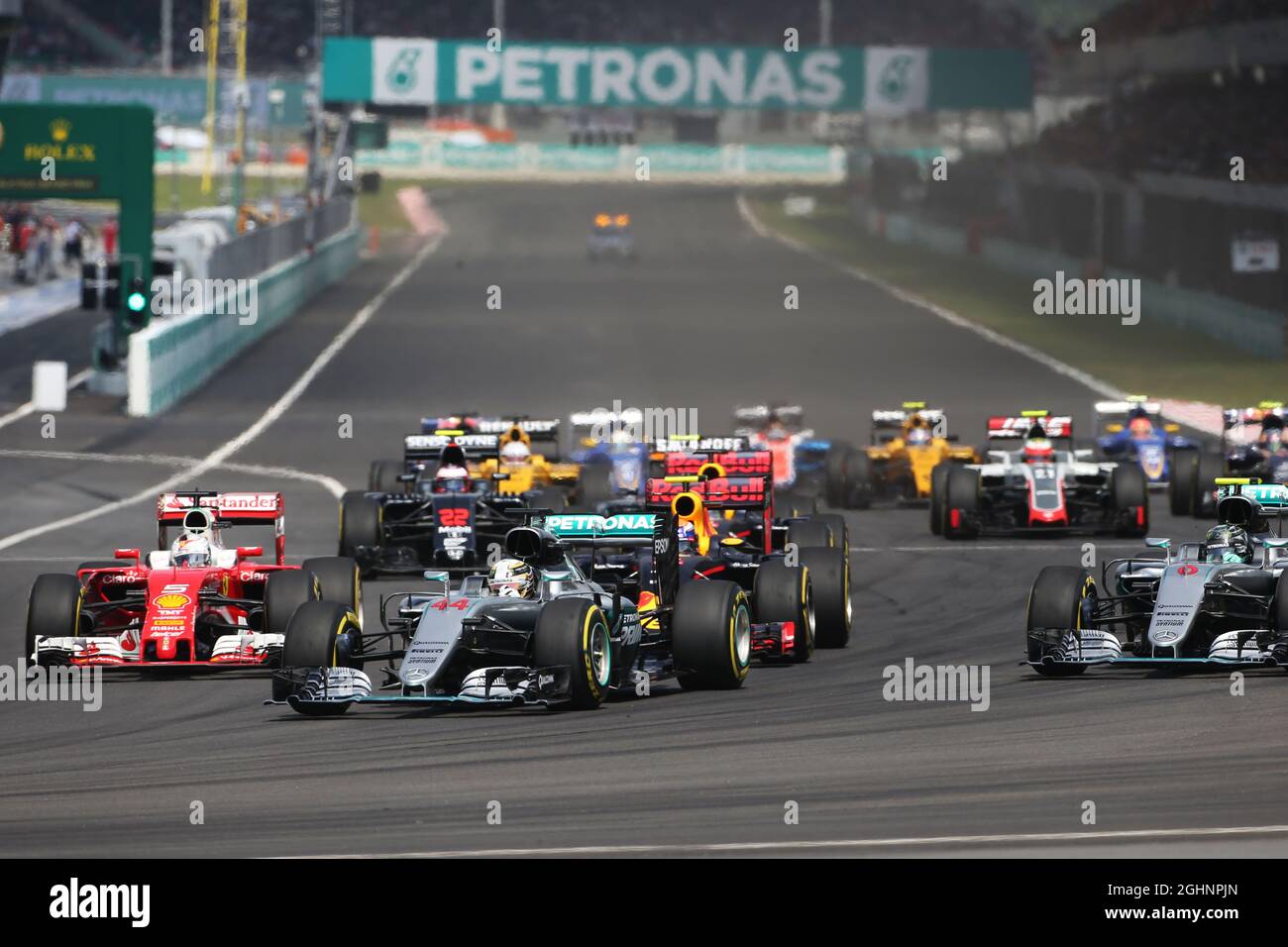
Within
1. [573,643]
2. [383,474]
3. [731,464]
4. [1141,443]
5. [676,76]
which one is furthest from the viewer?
[676,76]

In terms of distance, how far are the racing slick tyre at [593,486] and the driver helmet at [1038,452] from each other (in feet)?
16.6

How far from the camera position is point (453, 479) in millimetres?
27188

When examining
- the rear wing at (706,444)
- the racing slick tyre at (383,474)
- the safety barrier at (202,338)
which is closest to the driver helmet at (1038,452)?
the rear wing at (706,444)

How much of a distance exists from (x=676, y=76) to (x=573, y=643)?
7033 centimetres

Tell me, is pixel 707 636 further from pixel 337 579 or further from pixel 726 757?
pixel 337 579

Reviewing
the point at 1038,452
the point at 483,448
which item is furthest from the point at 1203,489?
the point at 483,448

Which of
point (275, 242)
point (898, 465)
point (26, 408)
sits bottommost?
point (26, 408)

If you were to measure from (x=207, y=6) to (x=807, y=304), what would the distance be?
5758 centimetres

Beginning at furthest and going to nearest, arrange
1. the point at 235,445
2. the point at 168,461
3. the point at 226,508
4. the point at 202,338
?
the point at 202,338 → the point at 235,445 → the point at 168,461 → the point at 226,508

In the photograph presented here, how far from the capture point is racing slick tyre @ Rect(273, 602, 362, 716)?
58.2 feet

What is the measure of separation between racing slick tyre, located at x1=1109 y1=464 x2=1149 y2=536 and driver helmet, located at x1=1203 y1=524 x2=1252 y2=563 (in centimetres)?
923
